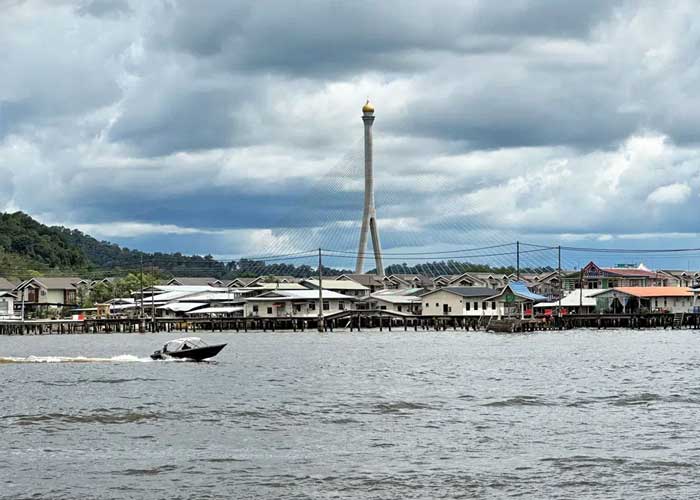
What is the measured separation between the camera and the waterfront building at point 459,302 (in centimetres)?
10100

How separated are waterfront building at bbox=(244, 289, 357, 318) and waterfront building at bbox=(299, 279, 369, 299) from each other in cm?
820

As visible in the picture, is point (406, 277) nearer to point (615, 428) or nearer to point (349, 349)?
point (349, 349)

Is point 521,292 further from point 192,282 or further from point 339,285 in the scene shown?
point 192,282

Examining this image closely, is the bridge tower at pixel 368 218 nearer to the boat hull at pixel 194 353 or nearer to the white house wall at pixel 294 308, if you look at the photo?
the white house wall at pixel 294 308

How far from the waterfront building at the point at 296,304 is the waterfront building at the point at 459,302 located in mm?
7528

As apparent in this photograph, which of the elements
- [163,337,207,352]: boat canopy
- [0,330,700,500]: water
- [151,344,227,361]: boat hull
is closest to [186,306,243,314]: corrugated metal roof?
[163,337,207,352]: boat canopy

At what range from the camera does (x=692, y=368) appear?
46594mm

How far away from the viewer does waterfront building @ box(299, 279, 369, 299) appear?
113875 mm

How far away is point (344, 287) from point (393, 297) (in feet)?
24.8

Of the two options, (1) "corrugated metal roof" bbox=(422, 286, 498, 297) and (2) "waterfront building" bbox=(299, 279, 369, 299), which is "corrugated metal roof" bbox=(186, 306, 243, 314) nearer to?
(2) "waterfront building" bbox=(299, 279, 369, 299)

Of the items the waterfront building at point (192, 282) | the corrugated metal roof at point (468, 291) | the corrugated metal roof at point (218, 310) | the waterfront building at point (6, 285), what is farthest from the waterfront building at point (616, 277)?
the waterfront building at point (6, 285)

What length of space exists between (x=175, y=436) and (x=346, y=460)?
18.3 ft

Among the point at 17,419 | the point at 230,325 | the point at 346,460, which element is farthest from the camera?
the point at 230,325

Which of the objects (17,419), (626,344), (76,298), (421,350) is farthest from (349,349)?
(76,298)
